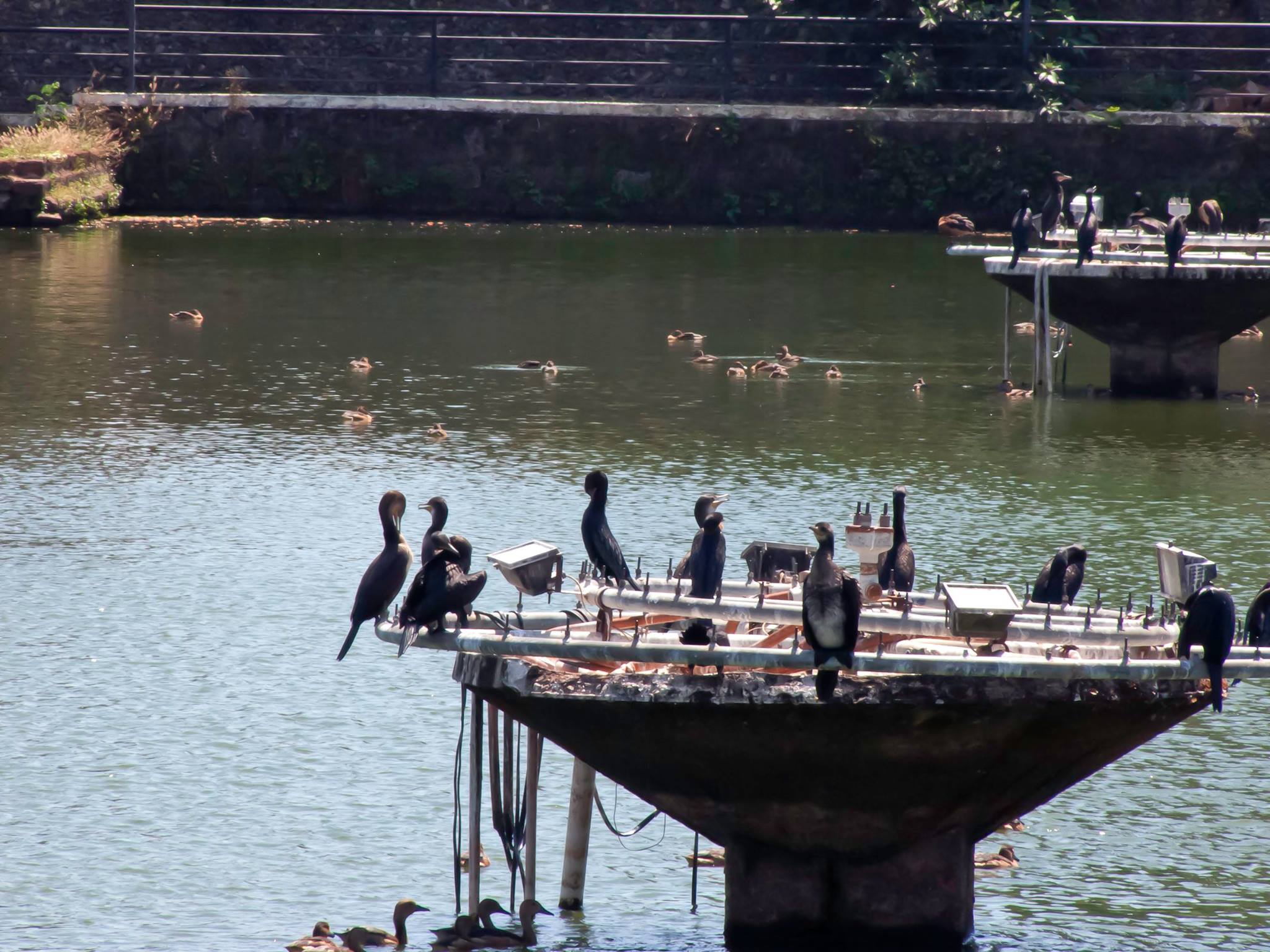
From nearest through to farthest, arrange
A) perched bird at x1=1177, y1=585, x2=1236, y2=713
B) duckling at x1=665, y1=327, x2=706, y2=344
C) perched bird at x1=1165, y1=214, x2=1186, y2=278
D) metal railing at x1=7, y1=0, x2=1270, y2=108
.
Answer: perched bird at x1=1177, y1=585, x2=1236, y2=713 < perched bird at x1=1165, y1=214, x2=1186, y2=278 < duckling at x1=665, y1=327, x2=706, y2=344 < metal railing at x1=7, y1=0, x2=1270, y2=108

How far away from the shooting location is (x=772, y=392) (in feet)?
77.9

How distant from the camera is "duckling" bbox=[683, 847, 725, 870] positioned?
33.8 feet

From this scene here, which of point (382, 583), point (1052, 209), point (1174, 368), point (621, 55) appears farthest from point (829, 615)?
point (621, 55)

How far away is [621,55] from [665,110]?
2790mm

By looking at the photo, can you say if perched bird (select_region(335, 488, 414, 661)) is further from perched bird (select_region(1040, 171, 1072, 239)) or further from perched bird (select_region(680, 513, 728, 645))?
perched bird (select_region(1040, 171, 1072, 239))

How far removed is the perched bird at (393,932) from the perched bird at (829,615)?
2.43 metres

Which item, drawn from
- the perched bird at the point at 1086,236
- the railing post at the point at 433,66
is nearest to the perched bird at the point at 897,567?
the perched bird at the point at 1086,236

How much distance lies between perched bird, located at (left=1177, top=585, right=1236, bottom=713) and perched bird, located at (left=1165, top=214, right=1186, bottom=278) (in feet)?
45.7

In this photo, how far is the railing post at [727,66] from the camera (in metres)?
37.4

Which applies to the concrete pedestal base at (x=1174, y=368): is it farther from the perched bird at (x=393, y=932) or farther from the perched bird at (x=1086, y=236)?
the perched bird at (x=393, y=932)

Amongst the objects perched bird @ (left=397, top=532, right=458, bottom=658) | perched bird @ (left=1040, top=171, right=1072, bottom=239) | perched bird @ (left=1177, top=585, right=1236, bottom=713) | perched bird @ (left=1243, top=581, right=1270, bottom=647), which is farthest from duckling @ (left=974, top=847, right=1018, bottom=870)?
perched bird @ (left=1040, top=171, right=1072, bottom=239)

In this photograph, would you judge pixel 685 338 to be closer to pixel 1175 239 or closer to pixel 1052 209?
pixel 1052 209

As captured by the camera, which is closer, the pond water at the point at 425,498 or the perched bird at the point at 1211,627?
the perched bird at the point at 1211,627

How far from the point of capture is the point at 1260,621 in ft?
30.3
